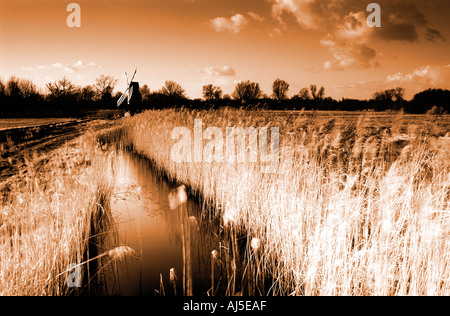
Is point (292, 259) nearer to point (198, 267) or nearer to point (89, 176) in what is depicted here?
point (198, 267)

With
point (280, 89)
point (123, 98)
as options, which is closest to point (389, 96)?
point (280, 89)

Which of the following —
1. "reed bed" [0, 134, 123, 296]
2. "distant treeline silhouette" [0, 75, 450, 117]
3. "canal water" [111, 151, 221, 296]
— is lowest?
"canal water" [111, 151, 221, 296]

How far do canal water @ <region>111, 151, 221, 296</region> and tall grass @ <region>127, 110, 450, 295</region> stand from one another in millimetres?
591

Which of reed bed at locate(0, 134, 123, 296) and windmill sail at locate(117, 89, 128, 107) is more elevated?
windmill sail at locate(117, 89, 128, 107)

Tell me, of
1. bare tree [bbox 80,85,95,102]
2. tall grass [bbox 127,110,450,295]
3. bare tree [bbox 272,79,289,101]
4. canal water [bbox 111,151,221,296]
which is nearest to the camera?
tall grass [bbox 127,110,450,295]

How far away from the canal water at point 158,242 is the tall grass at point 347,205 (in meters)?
0.59

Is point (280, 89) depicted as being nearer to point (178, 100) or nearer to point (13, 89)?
point (178, 100)

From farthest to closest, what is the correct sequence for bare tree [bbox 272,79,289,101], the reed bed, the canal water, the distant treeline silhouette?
bare tree [bbox 272,79,289,101]
the distant treeline silhouette
the canal water
the reed bed

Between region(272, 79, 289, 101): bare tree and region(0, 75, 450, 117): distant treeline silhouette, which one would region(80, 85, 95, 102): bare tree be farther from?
region(272, 79, 289, 101): bare tree

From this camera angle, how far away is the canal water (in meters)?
3.56

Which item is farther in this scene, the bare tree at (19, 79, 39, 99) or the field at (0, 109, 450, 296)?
the bare tree at (19, 79, 39, 99)

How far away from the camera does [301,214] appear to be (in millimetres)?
3748

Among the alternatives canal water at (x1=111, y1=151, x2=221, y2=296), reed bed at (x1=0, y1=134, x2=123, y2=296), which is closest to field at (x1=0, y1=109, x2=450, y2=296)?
reed bed at (x1=0, y1=134, x2=123, y2=296)
